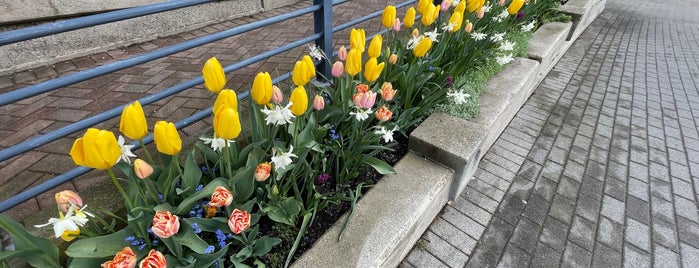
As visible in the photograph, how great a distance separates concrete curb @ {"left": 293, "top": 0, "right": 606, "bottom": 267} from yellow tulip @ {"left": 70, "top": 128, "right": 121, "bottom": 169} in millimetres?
772

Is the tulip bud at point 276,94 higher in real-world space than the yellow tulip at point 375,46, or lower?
lower

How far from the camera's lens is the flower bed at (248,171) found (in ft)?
3.40

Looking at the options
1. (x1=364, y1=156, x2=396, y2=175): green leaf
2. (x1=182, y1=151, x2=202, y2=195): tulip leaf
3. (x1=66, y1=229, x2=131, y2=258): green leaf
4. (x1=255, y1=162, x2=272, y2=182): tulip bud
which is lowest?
(x1=364, y1=156, x2=396, y2=175): green leaf

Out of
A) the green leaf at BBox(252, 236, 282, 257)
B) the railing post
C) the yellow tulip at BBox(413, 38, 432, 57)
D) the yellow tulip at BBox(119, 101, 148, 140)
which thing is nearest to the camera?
the yellow tulip at BBox(119, 101, 148, 140)

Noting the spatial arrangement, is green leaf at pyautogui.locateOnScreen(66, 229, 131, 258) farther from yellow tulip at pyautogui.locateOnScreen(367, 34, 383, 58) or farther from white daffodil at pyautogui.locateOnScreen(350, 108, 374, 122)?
yellow tulip at pyautogui.locateOnScreen(367, 34, 383, 58)

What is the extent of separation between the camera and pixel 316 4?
216 centimetres

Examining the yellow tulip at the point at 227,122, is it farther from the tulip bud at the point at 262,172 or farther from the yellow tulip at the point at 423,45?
the yellow tulip at the point at 423,45

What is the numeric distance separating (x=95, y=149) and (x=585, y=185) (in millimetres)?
2938

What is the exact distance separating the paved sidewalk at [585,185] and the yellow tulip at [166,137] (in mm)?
1403

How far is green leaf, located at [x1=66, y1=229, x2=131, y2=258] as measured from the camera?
1.08 meters

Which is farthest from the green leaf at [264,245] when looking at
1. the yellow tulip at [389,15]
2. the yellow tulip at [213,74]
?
the yellow tulip at [389,15]

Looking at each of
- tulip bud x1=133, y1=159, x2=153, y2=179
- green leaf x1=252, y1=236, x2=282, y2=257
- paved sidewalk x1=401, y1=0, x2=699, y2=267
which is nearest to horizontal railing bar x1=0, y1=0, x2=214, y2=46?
tulip bud x1=133, y1=159, x2=153, y2=179

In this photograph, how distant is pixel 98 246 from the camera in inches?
44.3

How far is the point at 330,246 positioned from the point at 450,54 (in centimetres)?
185
